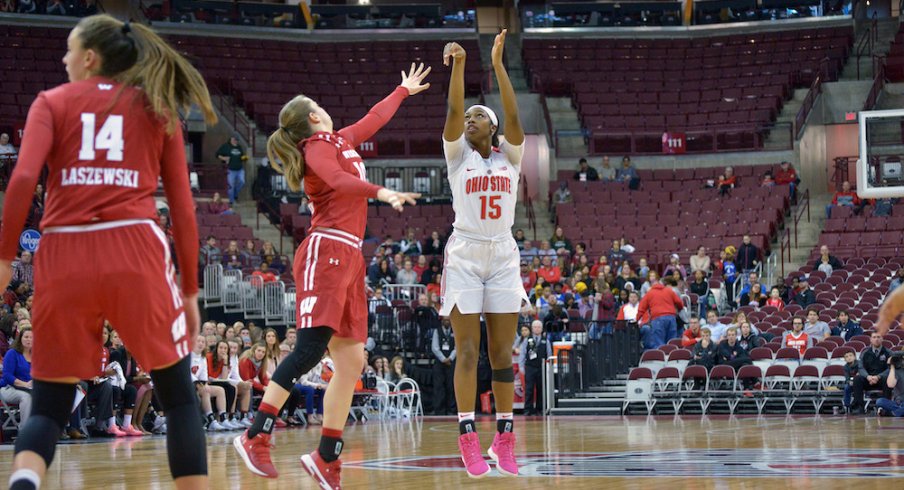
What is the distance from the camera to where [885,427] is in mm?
12312

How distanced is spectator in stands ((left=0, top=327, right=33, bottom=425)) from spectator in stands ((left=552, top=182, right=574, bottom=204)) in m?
17.4

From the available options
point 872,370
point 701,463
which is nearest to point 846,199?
point 872,370

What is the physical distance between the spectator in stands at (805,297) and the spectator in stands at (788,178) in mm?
7037

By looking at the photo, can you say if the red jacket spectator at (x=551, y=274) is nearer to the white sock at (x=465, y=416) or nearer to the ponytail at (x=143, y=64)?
the white sock at (x=465, y=416)

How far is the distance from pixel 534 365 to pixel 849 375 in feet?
15.7

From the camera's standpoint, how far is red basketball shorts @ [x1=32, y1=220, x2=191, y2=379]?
3682 millimetres

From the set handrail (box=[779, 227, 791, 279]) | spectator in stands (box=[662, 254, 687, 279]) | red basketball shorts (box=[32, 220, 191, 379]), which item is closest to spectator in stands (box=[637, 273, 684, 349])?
spectator in stands (box=[662, 254, 687, 279])

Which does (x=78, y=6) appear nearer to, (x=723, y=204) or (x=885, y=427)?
(x=723, y=204)

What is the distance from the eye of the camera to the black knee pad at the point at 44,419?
3.80m

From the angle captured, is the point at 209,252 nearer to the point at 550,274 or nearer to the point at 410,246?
the point at 410,246

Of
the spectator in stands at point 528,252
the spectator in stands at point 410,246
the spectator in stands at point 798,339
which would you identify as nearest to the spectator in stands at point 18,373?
the spectator in stands at point 798,339

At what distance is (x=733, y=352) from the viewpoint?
17.6m

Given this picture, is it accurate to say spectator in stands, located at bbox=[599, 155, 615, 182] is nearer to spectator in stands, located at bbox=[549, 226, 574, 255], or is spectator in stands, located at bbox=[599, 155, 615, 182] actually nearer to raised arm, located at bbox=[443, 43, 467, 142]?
spectator in stands, located at bbox=[549, 226, 574, 255]

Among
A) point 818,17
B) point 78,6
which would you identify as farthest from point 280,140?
point 818,17
